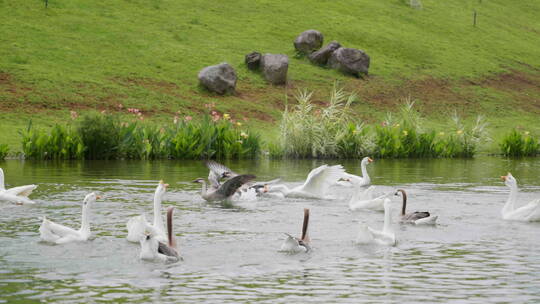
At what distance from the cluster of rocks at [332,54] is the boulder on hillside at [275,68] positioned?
16.9ft

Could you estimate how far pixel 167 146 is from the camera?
31.5 m

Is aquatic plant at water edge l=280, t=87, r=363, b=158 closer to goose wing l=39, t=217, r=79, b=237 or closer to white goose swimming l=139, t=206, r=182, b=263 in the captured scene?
goose wing l=39, t=217, r=79, b=237

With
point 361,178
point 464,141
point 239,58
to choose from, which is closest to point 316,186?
point 361,178

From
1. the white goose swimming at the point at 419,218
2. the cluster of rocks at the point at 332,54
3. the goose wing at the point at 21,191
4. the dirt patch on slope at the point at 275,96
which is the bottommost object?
the white goose swimming at the point at 419,218

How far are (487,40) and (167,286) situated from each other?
63905 mm

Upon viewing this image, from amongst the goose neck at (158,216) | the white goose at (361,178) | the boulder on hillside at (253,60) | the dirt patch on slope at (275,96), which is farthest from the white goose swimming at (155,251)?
the boulder on hillside at (253,60)

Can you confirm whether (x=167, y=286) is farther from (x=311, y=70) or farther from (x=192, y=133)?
(x=311, y=70)

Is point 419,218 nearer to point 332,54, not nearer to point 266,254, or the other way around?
point 266,254

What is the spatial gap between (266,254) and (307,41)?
144 ft

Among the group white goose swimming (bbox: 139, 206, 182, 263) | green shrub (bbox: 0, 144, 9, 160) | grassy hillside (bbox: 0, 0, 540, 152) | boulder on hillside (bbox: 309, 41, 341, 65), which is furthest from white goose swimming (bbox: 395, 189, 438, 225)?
boulder on hillside (bbox: 309, 41, 341, 65)

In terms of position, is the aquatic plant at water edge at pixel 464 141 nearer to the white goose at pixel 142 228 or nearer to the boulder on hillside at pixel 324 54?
the boulder on hillside at pixel 324 54

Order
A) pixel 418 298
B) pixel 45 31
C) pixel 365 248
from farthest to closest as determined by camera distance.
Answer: pixel 45 31 < pixel 365 248 < pixel 418 298

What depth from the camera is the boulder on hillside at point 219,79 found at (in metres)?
47.2

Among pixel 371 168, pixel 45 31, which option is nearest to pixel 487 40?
pixel 45 31
